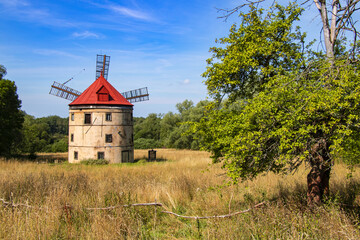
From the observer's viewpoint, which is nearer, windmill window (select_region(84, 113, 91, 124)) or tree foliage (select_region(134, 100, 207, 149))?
windmill window (select_region(84, 113, 91, 124))

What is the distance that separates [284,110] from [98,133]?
24741mm

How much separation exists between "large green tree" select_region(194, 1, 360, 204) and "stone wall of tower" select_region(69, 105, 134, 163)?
20757 mm

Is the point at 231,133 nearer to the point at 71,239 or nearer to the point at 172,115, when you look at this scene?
the point at 71,239

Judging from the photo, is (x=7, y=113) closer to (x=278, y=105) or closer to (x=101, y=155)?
(x=101, y=155)

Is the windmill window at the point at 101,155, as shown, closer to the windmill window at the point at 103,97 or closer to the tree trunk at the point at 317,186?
the windmill window at the point at 103,97

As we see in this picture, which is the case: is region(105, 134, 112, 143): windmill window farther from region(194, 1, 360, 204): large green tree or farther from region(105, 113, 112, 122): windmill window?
region(194, 1, 360, 204): large green tree

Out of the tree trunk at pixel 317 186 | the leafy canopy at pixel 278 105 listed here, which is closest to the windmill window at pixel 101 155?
the leafy canopy at pixel 278 105

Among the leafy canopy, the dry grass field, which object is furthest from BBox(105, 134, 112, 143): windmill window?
the leafy canopy

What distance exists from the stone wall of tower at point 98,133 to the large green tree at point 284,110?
817 inches

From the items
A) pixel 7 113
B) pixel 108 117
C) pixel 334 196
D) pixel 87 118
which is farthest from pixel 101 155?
pixel 334 196

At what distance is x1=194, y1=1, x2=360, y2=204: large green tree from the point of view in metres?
5.55

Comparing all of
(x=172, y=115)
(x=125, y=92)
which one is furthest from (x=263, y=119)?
(x=172, y=115)

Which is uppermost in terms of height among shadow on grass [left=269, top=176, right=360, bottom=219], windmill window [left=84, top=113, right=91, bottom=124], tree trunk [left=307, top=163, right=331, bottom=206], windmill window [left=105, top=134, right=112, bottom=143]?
windmill window [left=84, top=113, right=91, bottom=124]

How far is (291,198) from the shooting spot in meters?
8.16
